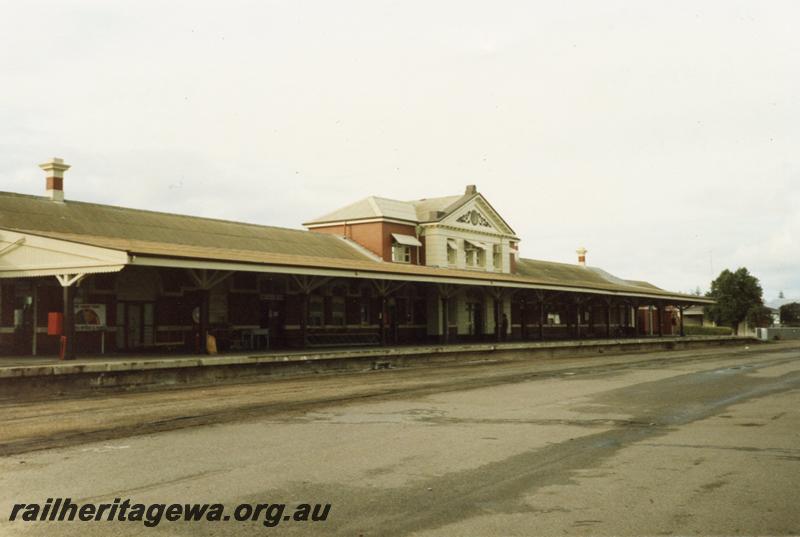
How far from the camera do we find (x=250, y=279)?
2970cm

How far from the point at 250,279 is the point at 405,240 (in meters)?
12.8

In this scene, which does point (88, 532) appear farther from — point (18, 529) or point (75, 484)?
point (75, 484)

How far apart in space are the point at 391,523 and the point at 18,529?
2.67 meters

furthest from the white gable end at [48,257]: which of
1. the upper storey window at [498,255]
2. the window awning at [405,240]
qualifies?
the upper storey window at [498,255]

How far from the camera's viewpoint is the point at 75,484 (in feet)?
22.8

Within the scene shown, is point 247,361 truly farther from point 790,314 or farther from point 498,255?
point 790,314

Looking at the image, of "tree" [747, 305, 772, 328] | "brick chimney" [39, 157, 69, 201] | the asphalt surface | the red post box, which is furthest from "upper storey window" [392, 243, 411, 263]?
"tree" [747, 305, 772, 328]

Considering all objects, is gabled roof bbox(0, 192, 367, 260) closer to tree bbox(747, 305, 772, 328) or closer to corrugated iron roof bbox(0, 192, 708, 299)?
corrugated iron roof bbox(0, 192, 708, 299)

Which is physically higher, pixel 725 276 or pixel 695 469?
pixel 725 276

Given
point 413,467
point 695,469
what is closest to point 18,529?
point 413,467

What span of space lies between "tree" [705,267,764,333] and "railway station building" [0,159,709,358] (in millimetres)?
33885

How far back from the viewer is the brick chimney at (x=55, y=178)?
2767 cm

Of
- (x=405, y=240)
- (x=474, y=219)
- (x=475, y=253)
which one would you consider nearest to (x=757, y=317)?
(x=475, y=253)

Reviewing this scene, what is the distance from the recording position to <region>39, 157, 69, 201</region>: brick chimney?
90.8ft
